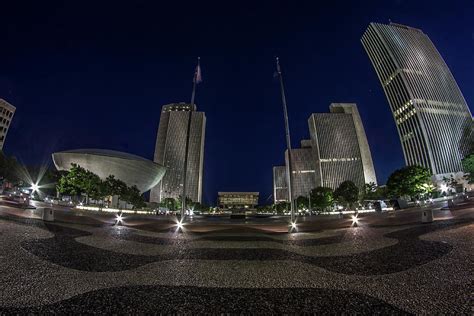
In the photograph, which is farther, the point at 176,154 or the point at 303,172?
the point at 303,172

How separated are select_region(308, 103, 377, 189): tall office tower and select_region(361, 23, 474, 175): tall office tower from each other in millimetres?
37863

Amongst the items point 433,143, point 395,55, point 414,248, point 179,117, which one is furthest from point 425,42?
point 414,248

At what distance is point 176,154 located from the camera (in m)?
169

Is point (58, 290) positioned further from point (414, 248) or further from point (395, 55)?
point (395, 55)

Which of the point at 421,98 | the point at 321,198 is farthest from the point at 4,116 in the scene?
the point at 421,98

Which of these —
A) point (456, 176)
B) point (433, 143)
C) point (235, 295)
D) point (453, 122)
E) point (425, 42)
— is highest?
point (425, 42)

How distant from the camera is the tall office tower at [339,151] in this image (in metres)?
148

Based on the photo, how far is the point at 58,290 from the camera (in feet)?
9.34

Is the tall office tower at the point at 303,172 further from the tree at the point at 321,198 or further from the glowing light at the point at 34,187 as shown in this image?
the glowing light at the point at 34,187

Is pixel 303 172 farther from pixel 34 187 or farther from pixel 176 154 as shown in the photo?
pixel 34 187

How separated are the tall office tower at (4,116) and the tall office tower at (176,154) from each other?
276 ft

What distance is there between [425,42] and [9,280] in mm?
165487

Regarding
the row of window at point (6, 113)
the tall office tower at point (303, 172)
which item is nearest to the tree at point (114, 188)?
the row of window at point (6, 113)

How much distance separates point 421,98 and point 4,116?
16951 cm
